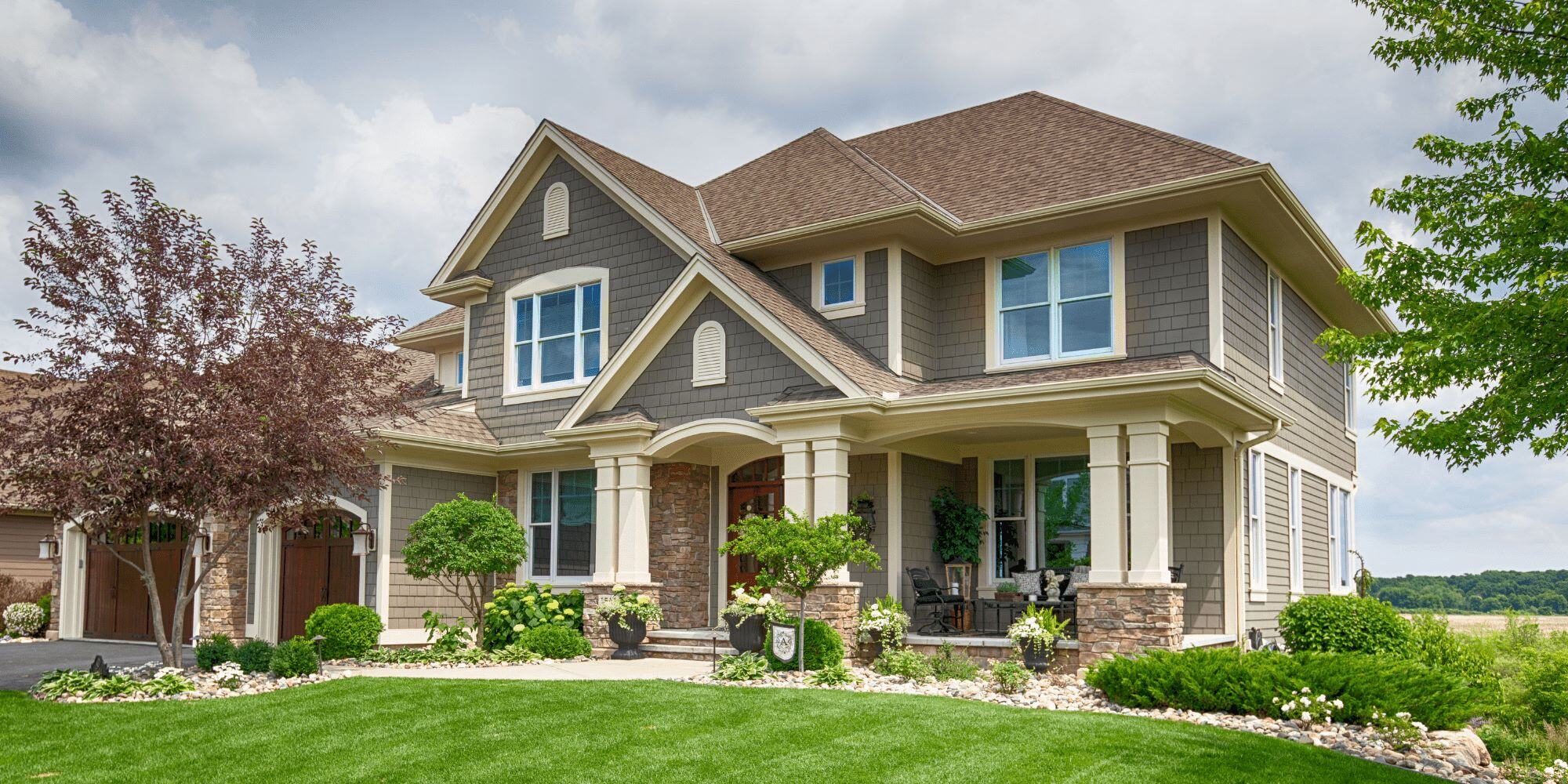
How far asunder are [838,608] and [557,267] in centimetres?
833

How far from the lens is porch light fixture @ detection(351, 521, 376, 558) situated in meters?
17.6

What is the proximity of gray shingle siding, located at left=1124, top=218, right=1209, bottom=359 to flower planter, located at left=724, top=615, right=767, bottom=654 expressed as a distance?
5692 mm

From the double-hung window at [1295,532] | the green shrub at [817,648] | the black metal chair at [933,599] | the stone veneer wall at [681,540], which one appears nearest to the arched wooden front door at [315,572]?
the stone veneer wall at [681,540]

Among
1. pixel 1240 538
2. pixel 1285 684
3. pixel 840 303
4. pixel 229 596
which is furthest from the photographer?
pixel 229 596

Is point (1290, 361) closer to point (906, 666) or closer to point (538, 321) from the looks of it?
point (906, 666)

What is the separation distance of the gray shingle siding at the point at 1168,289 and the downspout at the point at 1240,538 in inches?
60.2

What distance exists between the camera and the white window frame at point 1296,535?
18.4 metres

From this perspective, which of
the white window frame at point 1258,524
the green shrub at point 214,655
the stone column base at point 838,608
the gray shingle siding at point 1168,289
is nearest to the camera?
the green shrub at point 214,655

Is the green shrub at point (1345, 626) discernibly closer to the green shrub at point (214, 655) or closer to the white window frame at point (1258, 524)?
the white window frame at point (1258, 524)

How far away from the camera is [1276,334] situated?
1758cm

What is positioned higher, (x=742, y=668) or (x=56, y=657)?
(x=742, y=668)

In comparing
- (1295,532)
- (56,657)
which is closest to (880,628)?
(1295,532)

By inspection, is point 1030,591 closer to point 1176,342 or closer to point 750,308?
point 1176,342

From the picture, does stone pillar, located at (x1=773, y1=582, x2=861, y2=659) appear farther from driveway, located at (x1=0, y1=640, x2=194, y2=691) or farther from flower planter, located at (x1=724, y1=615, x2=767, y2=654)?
driveway, located at (x1=0, y1=640, x2=194, y2=691)
